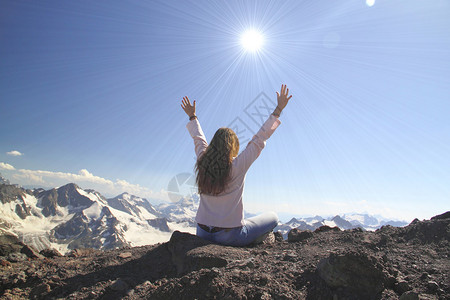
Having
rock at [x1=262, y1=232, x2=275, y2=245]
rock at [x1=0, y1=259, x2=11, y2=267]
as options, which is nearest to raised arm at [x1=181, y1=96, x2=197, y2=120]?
rock at [x1=262, y1=232, x2=275, y2=245]

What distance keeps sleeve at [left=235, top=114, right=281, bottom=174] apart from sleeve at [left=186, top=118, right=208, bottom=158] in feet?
2.99

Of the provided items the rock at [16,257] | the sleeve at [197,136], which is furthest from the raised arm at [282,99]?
the rock at [16,257]

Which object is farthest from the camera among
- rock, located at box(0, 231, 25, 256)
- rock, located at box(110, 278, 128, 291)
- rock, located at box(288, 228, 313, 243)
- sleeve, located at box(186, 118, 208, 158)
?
rock, located at box(288, 228, 313, 243)

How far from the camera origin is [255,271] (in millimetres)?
3482

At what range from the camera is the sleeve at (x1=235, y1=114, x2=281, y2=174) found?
4598 mm

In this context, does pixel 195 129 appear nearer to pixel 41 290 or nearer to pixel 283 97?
pixel 283 97

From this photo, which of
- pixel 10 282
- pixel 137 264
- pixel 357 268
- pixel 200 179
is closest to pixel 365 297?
pixel 357 268

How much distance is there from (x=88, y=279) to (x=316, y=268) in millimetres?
4096

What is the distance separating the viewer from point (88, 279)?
4.20 m

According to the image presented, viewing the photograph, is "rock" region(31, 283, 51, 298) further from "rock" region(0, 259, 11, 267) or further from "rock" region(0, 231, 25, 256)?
"rock" region(0, 231, 25, 256)

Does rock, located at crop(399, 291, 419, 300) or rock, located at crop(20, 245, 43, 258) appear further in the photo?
rock, located at crop(20, 245, 43, 258)

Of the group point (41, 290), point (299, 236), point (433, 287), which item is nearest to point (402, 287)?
point (433, 287)

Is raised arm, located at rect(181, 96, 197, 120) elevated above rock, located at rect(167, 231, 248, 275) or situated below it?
above

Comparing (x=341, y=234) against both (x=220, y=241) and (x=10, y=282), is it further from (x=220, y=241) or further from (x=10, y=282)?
(x=10, y=282)
